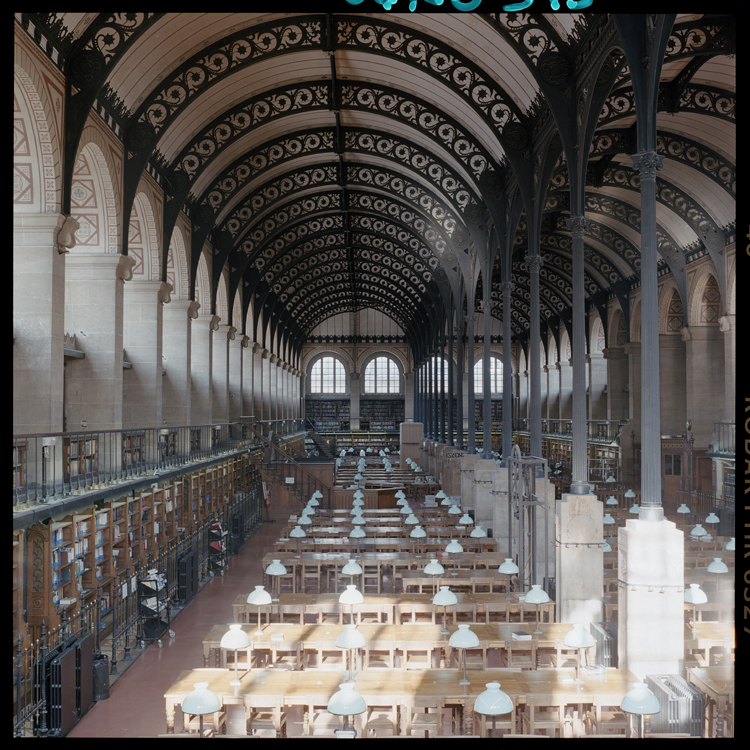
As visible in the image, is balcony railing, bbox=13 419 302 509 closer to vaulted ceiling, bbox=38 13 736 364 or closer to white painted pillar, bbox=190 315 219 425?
white painted pillar, bbox=190 315 219 425

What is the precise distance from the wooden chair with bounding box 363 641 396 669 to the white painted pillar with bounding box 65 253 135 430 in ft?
23.6

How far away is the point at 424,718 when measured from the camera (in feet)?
23.2

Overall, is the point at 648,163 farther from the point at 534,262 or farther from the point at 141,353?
the point at 141,353

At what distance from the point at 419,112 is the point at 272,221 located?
9.72 metres

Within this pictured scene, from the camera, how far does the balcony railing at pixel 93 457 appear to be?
364 inches

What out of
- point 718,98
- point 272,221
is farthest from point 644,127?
point 272,221

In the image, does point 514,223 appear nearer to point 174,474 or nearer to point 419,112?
point 419,112

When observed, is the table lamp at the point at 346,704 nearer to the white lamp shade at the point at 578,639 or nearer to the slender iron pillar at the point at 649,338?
the white lamp shade at the point at 578,639

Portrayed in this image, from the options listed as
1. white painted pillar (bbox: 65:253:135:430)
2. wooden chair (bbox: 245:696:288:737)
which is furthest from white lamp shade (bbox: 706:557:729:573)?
white painted pillar (bbox: 65:253:135:430)

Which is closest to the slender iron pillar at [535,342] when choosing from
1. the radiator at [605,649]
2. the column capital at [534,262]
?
the column capital at [534,262]

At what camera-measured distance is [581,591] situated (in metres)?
10.4

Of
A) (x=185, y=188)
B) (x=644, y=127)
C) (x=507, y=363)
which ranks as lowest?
(x=507, y=363)

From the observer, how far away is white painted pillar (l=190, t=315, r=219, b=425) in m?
21.3
